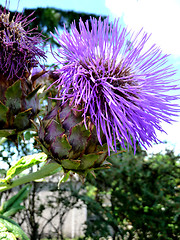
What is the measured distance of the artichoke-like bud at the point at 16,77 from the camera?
95cm

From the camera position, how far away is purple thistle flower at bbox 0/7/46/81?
0.95 m

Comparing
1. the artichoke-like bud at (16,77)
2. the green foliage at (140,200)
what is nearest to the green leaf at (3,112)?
the artichoke-like bud at (16,77)

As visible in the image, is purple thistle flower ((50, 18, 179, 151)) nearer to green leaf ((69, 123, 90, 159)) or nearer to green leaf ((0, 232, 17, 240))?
green leaf ((69, 123, 90, 159))

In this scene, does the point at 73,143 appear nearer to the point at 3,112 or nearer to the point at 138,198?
the point at 3,112

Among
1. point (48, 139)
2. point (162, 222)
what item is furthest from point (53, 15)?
Result: point (48, 139)

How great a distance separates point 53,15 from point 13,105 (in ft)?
21.2

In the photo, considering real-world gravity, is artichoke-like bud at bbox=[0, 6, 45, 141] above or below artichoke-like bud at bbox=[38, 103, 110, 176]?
above

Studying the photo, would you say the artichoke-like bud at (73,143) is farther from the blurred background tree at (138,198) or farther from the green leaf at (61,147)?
the blurred background tree at (138,198)

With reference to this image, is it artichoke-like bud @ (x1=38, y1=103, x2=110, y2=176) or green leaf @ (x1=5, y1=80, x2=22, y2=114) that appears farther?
green leaf @ (x1=5, y1=80, x2=22, y2=114)

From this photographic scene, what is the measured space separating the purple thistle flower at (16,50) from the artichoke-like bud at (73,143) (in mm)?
235

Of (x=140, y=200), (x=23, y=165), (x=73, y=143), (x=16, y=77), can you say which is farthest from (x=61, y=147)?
(x=140, y=200)

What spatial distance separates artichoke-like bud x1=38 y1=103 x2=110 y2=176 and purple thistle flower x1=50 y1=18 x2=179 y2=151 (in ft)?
0.12

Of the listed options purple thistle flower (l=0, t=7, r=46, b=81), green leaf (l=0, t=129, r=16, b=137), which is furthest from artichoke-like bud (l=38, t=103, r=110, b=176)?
purple thistle flower (l=0, t=7, r=46, b=81)

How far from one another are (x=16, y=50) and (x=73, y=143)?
403 mm
